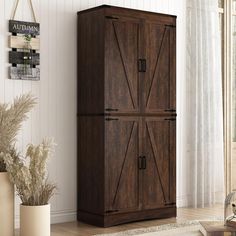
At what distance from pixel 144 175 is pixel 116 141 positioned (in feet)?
1.65

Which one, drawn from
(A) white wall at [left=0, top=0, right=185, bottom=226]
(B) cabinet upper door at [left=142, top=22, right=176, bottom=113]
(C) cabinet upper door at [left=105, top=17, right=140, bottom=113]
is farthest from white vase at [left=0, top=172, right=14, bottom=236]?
(B) cabinet upper door at [left=142, top=22, right=176, bottom=113]

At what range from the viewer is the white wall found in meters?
5.26

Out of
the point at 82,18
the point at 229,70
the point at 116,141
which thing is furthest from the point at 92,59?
the point at 229,70

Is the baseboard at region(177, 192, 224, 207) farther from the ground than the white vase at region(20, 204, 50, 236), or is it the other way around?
the white vase at region(20, 204, 50, 236)

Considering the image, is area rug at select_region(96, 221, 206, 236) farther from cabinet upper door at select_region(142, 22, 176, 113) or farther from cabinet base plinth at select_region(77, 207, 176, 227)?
cabinet upper door at select_region(142, 22, 176, 113)

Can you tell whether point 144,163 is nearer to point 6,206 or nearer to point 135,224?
point 135,224

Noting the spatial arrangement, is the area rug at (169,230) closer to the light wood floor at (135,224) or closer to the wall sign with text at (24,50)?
the light wood floor at (135,224)

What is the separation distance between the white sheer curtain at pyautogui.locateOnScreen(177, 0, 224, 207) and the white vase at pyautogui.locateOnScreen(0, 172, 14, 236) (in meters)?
2.55

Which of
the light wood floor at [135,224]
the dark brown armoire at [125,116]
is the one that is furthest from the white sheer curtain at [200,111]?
the dark brown armoire at [125,116]

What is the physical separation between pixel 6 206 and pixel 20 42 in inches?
64.8

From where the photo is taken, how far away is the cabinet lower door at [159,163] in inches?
A: 220


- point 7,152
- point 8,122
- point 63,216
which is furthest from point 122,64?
point 63,216

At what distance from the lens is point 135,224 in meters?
5.42

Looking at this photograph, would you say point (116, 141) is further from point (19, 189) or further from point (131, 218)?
point (19, 189)
